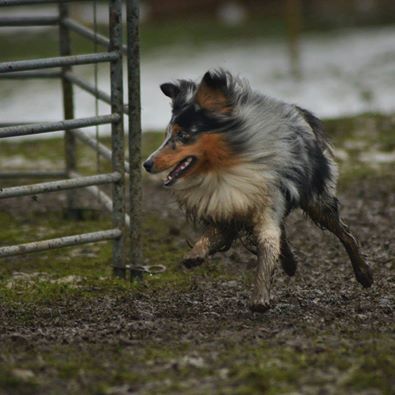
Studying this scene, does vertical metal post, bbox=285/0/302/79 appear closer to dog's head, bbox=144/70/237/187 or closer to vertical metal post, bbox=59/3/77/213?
vertical metal post, bbox=59/3/77/213

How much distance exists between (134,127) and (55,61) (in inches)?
27.1

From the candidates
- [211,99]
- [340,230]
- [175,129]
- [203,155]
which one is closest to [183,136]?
[175,129]

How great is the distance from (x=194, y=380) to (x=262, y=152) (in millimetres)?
1682

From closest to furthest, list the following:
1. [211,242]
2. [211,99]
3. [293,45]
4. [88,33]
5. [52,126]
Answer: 1. [211,99]
2. [211,242]
3. [52,126]
4. [88,33]
5. [293,45]

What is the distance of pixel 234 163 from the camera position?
21.3ft

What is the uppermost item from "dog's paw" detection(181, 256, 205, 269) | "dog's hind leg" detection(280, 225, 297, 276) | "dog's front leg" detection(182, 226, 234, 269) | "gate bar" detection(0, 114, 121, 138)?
"gate bar" detection(0, 114, 121, 138)

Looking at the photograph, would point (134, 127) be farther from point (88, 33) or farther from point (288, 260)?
point (288, 260)

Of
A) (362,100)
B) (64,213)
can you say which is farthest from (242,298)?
(362,100)

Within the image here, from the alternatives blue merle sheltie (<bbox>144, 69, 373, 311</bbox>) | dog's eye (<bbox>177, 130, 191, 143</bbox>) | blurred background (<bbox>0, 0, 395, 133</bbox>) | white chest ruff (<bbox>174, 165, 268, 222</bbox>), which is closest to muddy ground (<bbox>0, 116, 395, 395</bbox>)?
blue merle sheltie (<bbox>144, 69, 373, 311</bbox>)

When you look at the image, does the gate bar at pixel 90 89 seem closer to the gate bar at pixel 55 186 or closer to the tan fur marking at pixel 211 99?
the gate bar at pixel 55 186

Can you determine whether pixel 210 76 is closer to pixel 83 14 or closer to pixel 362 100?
pixel 362 100

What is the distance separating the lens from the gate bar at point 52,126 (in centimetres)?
693

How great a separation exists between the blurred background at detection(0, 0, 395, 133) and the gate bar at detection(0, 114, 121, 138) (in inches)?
256

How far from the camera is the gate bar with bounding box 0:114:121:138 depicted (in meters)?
6.93
